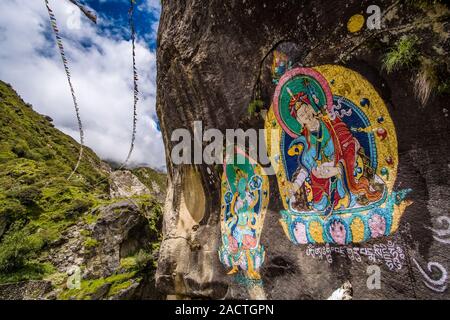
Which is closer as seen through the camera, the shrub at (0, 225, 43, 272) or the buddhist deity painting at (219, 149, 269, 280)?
the buddhist deity painting at (219, 149, 269, 280)

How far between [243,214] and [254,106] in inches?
98.7

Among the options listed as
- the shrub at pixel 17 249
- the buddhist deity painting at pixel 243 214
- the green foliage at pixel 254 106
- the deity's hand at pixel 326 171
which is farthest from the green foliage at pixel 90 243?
the deity's hand at pixel 326 171

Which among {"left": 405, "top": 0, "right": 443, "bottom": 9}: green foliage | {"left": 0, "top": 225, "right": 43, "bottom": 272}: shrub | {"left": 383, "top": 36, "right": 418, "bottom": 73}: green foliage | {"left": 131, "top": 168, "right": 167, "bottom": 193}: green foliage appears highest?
{"left": 131, "top": 168, "right": 167, "bottom": 193}: green foliage

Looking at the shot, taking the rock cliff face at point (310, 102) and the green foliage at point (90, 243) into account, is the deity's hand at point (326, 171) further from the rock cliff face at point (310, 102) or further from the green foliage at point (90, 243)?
the green foliage at point (90, 243)

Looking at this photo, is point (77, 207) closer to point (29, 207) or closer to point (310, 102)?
point (29, 207)

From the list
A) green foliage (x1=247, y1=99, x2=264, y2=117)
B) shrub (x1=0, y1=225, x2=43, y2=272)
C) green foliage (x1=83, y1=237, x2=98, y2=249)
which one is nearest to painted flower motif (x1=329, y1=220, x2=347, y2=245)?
green foliage (x1=247, y1=99, x2=264, y2=117)

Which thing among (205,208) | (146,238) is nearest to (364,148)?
(205,208)

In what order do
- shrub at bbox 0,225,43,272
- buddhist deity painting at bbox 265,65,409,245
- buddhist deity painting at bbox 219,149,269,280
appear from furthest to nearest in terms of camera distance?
1. shrub at bbox 0,225,43,272
2. buddhist deity painting at bbox 219,149,269,280
3. buddhist deity painting at bbox 265,65,409,245

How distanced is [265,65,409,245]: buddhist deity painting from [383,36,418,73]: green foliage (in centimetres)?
45

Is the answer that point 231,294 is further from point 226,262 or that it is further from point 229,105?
point 229,105

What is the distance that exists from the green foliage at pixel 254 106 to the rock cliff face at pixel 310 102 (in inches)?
1.3

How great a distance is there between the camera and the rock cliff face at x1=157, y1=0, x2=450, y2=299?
3799 mm

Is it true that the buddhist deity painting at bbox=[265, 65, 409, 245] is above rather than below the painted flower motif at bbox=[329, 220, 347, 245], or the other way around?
above

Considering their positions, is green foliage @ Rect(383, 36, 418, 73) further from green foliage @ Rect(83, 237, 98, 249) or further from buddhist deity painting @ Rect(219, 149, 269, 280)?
green foliage @ Rect(83, 237, 98, 249)
